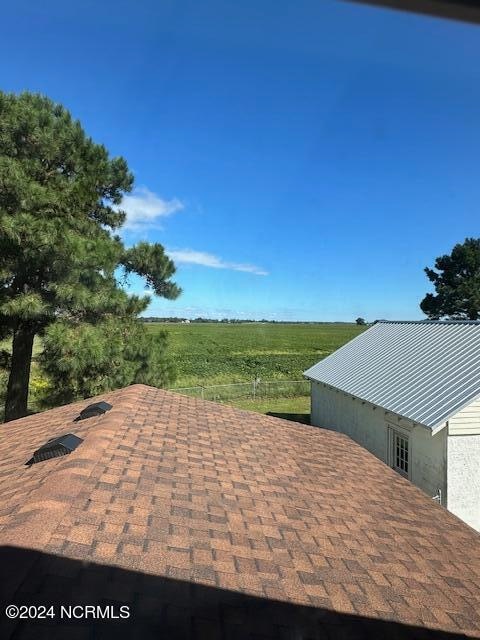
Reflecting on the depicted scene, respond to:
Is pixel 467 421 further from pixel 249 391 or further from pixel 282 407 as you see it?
pixel 249 391

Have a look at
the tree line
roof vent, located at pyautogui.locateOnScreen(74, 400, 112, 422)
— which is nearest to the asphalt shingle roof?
roof vent, located at pyautogui.locateOnScreen(74, 400, 112, 422)

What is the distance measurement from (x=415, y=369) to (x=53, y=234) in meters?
9.96

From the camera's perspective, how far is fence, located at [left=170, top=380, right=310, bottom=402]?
82.6ft

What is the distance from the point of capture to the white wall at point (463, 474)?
8.72m

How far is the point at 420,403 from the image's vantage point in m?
9.83

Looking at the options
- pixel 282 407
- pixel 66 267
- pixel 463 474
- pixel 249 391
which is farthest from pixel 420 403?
pixel 249 391

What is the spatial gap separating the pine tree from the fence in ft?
40.7

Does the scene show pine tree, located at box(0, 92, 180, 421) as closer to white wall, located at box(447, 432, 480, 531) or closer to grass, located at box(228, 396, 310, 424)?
white wall, located at box(447, 432, 480, 531)

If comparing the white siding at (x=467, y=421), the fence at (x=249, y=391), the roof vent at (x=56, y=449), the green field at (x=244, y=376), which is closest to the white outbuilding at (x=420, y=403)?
the white siding at (x=467, y=421)

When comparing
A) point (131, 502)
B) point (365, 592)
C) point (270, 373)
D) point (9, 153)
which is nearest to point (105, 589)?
point (131, 502)

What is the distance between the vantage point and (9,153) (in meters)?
11.2

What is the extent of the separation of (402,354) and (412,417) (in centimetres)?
465

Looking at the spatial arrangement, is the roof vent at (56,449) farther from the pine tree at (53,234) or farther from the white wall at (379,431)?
the white wall at (379,431)

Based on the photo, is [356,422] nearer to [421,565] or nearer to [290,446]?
[290,446]
